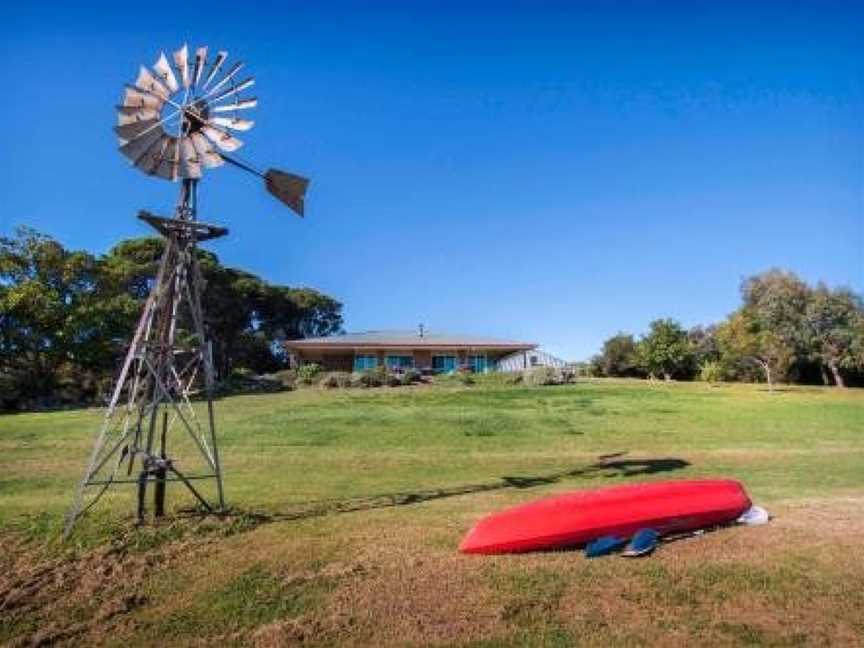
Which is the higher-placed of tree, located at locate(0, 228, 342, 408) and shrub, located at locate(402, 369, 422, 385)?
tree, located at locate(0, 228, 342, 408)

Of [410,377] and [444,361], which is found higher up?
[444,361]

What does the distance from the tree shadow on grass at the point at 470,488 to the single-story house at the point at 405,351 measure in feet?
101

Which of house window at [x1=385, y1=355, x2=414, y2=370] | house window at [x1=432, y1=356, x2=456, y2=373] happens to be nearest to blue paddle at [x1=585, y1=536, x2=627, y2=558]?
house window at [x1=385, y1=355, x2=414, y2=370]

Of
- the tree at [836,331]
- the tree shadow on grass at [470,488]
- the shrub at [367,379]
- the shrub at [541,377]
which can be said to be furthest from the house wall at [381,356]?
the tree shadow on grass at [470,488]

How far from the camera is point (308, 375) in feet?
133

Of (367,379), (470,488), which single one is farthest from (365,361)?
(470,488)

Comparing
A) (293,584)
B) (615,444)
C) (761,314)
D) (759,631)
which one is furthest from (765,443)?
(761,314)

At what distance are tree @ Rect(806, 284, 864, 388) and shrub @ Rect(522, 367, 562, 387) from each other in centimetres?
2674

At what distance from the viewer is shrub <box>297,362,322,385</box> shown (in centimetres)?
3982

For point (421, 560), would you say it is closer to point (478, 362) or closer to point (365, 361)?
point (365, 361)

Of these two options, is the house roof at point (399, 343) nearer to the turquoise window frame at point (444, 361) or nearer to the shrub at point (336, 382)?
the turquoise window frame at point (444, 361)

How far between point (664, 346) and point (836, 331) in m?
13.6

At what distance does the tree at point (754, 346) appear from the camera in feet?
159

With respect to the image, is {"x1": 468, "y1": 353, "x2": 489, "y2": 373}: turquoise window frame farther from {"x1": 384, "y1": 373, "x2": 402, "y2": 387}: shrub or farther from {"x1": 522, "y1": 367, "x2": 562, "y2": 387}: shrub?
{"x1": 384, "y1": 373, "x2": 402, "y2": 387}: shrub
